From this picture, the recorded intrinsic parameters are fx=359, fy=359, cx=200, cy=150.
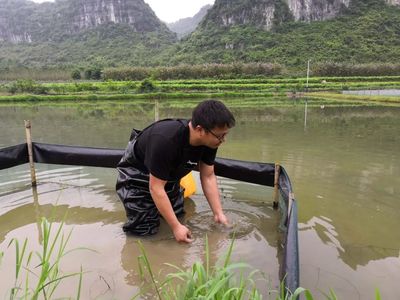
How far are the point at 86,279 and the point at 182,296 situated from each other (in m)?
1.43

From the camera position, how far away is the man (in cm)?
254

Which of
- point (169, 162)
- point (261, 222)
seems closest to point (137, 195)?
point (169, 162)

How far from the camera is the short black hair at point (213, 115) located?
2.45 meters

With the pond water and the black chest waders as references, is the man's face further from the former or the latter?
the pond water

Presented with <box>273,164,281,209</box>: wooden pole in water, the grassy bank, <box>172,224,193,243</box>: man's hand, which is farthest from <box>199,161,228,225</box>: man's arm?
the grassy bank

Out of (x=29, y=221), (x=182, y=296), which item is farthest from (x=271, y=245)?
(x=29, y=221)

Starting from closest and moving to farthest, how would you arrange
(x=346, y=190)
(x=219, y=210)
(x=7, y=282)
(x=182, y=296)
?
(x=182, y=296) → (x=7, y=282) → (x=219, y=210) → (x=346, y=190)

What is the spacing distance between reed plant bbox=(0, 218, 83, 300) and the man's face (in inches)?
44.3

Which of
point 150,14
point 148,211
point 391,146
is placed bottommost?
point 391,146

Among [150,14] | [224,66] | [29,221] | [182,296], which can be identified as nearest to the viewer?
[182,296]

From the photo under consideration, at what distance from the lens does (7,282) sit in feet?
8.82

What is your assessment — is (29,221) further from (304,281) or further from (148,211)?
(304,281)

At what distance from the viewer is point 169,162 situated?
2.71 meters

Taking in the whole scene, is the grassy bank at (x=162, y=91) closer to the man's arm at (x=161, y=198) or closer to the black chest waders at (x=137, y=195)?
the black chest waders at (x=137, y=195)
